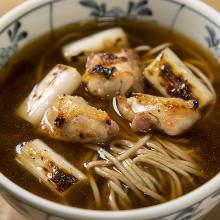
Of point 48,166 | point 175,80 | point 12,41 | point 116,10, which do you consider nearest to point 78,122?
point 48,166

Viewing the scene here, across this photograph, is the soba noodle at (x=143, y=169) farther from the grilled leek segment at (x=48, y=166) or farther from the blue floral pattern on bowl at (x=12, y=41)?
the blue floral pattern on bowl at (x=12, y=41)

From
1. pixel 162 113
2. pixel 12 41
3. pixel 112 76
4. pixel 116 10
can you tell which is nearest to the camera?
pixel 162 113

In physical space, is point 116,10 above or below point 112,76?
above

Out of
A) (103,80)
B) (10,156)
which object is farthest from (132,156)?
(10,156)

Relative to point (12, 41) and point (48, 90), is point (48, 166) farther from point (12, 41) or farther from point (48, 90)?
point (12, 41)

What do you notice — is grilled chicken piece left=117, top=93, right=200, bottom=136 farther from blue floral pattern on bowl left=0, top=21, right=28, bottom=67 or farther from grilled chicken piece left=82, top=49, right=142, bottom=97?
blue floral pattern on bowl left=0, top=21, right=28, bottom=67

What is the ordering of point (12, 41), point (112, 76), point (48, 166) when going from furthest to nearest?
point (12, 41) < point (112, 76) < point (48, 166)

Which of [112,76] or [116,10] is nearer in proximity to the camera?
[112,76]
